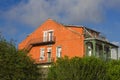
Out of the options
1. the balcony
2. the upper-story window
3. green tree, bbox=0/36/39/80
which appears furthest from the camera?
the upper-story window

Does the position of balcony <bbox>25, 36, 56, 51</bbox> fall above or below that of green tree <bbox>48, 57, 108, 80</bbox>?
above

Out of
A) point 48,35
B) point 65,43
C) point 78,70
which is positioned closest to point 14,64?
point 78,70

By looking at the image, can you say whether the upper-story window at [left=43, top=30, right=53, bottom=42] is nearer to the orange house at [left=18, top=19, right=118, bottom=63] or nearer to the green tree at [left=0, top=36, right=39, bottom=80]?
the orange house at [left=18, top=19, right=118, bottom=63]

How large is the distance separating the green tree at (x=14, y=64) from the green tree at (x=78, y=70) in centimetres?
253

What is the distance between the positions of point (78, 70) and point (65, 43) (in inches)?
1035

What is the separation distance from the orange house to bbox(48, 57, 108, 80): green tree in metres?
19.8

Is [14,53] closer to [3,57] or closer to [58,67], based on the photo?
[3,57]

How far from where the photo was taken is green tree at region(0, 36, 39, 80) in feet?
135

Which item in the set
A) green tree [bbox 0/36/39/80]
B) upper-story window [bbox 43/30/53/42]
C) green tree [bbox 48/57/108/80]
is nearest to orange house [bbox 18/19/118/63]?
upper-story window [bbox 43/30/53/42]

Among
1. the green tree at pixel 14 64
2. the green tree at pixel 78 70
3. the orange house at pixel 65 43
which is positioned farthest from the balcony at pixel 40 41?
the green tree at pixel 14 64

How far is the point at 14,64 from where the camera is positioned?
41.8 meters

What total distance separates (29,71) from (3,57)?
3.29 meters

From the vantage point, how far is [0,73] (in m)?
40.9

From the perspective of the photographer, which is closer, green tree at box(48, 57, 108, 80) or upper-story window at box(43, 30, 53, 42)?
green tree at box(48, 57, 108, 80)
